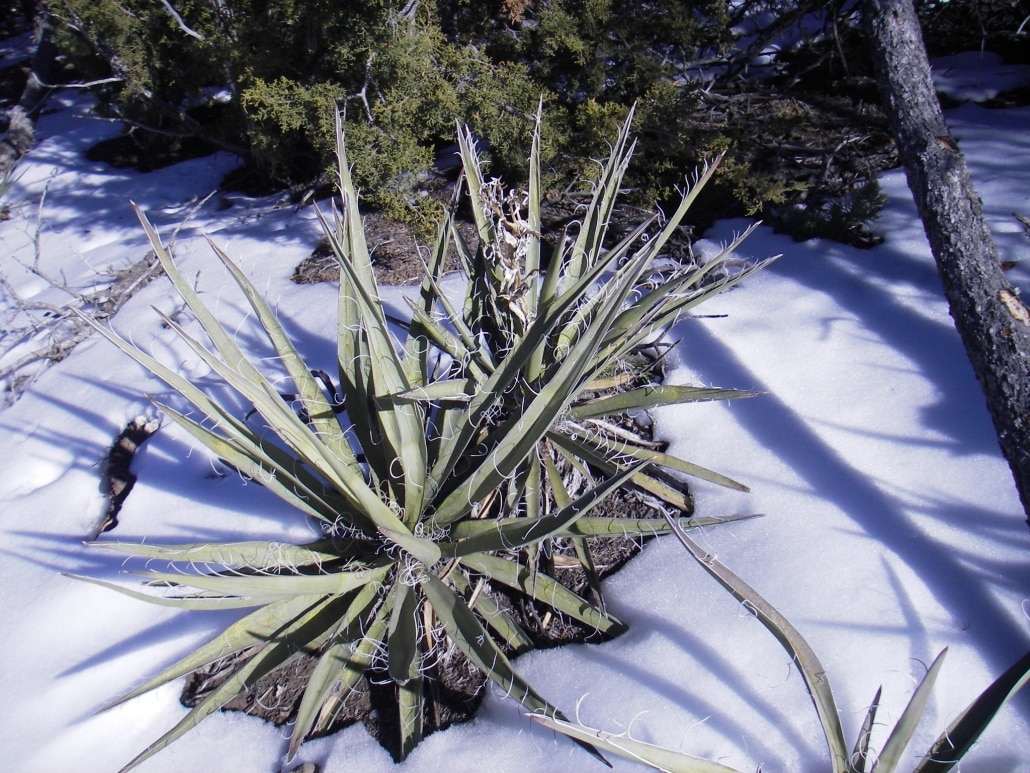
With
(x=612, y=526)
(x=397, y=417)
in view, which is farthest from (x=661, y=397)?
(x=397, y=417)

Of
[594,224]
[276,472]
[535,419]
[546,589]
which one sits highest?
[594,224]

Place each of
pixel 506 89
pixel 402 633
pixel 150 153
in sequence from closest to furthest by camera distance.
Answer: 1. pixel 402 633
2. pixel 506 89
3. pixel 150 153

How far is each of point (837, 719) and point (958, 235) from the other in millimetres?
1526

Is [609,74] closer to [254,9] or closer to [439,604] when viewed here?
[254,9]

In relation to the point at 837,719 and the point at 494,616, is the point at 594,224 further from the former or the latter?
the point at 837,719

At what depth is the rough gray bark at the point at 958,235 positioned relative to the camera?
1.69 metres

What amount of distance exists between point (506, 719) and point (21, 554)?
1.74 m

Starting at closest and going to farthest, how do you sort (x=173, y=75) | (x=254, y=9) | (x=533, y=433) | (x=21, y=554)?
(x=533, y=433) → (x=21, y=554) → (x=254, y=9) → (x=173, y=75)

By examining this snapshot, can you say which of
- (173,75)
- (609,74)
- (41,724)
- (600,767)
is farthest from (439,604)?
(173,75)

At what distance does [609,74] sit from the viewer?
10.6 feet

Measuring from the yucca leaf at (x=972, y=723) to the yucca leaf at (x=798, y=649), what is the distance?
0.16 metres

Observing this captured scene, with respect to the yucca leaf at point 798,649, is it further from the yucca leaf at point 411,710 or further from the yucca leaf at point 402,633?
the yucca leaf at point 411,710

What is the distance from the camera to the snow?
151 centimetres

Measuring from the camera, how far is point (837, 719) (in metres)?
1.27
